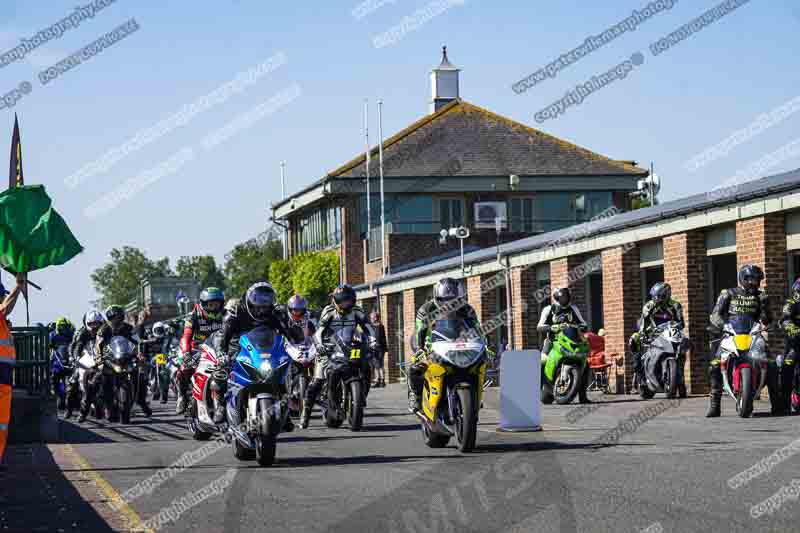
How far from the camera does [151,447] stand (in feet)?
56.7

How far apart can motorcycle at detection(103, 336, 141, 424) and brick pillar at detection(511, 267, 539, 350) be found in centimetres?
1372

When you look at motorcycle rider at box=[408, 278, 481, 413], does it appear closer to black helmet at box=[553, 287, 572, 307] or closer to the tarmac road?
the tarmac road

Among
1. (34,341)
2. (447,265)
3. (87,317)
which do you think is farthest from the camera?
(447,265)

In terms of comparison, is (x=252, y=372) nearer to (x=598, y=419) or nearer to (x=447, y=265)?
(x=598, y=419)

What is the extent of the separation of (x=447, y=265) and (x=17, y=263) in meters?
30.3

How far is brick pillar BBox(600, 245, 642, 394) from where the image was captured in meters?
29.0

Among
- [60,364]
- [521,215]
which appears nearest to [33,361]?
[60,364]

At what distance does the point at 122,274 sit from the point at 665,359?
14943 centimetres

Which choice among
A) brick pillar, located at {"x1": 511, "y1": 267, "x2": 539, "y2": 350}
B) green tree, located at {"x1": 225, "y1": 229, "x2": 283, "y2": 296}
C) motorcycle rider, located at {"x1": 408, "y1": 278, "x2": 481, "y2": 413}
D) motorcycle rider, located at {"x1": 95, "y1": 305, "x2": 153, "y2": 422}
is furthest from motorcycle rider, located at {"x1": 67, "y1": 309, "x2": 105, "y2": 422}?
green tree, located at {"x1": 225, "y1": 229, "x2": 283, "y2": 296}

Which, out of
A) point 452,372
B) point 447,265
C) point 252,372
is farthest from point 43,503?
point 447,265

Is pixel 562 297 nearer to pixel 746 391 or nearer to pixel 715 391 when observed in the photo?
pixel 715 391

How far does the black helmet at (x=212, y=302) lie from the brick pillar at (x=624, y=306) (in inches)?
466

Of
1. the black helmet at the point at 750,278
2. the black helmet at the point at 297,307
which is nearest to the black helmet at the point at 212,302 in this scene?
the black helmet at the point at 297,307

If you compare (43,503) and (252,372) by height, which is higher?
(252,372)
